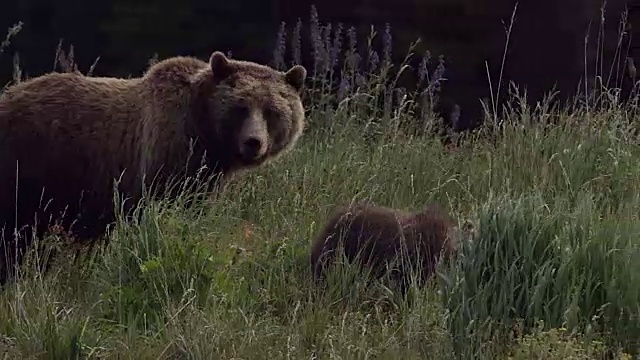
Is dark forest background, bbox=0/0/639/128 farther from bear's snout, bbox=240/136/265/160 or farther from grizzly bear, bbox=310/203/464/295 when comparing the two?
grizzly bear, bbox=310/203/464/295

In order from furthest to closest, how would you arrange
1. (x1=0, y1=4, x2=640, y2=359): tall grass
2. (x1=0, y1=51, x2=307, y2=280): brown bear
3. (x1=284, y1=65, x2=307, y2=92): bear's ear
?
(x1=284, y1=65, x2=307, y2=92): bear's ear
(x1=0, y1=51, x2=307, y2=280): brown bear
(x1=0, y1=4, x2=640, y2=359): tall grass

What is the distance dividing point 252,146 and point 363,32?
433 cm

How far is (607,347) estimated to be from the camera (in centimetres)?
531

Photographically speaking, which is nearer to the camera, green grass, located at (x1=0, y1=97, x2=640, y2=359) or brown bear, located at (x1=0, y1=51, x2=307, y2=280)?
green grass, located at (x1=0, y1=97, x2=640, y2=359)

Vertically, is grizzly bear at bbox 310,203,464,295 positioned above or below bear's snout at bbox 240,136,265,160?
below

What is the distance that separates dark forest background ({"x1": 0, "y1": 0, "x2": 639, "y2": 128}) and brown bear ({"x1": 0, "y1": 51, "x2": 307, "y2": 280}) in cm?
365

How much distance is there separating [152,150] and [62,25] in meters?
4.94

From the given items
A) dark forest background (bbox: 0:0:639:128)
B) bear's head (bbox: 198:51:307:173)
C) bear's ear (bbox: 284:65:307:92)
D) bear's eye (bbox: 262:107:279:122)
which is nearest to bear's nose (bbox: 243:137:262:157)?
bear's head (bbox: 198:51:307:173)

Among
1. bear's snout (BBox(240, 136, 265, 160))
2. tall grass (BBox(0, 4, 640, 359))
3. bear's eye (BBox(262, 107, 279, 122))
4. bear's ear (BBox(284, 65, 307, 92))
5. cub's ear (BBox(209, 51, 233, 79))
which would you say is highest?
cub's ear (BBox(209, 51, 233, 79))

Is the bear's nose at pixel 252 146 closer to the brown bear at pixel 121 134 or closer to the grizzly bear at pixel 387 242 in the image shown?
the brown bear at pixel 121 134

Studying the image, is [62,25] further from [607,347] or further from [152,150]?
[607,347]

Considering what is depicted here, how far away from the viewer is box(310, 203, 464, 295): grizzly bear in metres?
6.22

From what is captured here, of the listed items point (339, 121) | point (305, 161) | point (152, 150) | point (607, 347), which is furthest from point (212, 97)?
point (607, 347)

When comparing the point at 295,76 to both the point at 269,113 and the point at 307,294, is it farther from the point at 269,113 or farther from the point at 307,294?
the point at 307,294
